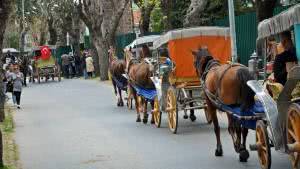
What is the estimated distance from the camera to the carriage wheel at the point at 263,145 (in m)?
9.48

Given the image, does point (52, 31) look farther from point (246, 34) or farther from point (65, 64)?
point (246, 34)

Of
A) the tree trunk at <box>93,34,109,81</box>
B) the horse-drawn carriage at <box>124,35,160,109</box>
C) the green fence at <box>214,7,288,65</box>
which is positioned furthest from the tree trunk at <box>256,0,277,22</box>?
the tree trunk at <box>93,34,109,81</box>

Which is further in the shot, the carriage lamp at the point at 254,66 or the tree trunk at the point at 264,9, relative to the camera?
the tree trunk at the point at 264,9

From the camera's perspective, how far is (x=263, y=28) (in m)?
9.66

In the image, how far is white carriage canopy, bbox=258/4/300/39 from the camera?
846cm

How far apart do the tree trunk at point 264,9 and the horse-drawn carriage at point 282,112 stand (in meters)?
15.7

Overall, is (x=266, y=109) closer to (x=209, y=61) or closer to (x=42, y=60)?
(x=209, y=61)

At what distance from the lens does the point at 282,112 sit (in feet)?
29.4

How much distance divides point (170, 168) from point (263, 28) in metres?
2.85

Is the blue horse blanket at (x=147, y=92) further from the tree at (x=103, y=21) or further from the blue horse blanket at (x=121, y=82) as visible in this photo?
the tree at (x=103, y=21)

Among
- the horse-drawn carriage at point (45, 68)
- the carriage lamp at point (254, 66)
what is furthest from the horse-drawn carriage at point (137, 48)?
the horse-drawn carriage at point (45, 68)

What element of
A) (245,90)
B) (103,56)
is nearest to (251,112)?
(245,90)

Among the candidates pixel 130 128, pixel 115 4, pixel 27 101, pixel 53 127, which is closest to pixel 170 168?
pixel 130 128

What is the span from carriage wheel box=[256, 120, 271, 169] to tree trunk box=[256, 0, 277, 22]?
16242 millimetres
